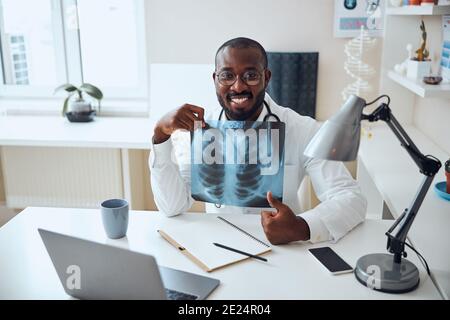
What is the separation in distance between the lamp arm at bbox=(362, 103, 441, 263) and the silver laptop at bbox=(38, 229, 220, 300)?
44 centimetres

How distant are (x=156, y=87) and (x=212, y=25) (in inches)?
20.4

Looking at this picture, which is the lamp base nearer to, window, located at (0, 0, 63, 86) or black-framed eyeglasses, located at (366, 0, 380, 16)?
black-framed eyeglasses, located at (366, 0, 380, 16)

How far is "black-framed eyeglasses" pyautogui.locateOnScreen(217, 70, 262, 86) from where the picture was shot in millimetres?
1657

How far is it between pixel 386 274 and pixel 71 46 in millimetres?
2867

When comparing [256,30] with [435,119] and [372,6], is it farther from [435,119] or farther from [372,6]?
[435,119]

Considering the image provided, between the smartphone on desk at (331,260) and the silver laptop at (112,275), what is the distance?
0.28 metres

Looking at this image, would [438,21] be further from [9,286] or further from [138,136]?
[9,286]

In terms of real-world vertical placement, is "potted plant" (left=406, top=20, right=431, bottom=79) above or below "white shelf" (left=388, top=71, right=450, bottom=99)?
above

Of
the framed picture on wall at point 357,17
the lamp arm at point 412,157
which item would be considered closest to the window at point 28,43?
the framed picture on wall at point 357,17

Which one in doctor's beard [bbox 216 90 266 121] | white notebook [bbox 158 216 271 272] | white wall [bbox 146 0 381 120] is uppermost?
Answer: white wall [bbox 146 0 381 120]

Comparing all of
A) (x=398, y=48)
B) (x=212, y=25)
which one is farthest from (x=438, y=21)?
(x=212, y=25)

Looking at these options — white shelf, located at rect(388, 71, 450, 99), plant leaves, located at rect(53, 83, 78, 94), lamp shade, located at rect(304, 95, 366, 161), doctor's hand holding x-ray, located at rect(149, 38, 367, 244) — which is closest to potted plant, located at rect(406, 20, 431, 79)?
white shelf, located at rect(388, 71, 450, 99)

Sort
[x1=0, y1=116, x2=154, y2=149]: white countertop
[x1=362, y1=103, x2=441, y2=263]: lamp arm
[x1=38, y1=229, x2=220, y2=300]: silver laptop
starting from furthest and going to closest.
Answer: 1. [x1=0, y1=116, x2=154, y2=149]: white countertop
2. [x1=362, y1=103, x2=441, y2=263]: lamp arm
3. [x1=38, y1=229, x2=220, y2=300]: silver laptop

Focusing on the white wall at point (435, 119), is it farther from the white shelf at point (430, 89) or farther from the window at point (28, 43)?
the window at point (28, 43)
